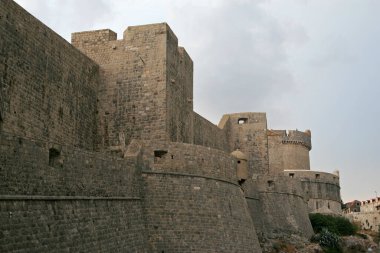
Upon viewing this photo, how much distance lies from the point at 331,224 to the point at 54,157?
26.2 metres

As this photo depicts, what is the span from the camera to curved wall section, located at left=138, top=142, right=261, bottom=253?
1443 cm

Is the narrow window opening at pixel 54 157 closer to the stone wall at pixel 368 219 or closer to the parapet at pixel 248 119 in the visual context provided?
the parapet at pixel 248 119

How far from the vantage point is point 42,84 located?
583 inches

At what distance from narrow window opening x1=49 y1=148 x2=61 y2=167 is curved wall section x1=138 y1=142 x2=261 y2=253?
4.53 metres

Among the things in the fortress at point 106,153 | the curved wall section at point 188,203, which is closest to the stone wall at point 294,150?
the fortress at point 106,153

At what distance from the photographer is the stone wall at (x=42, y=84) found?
13211 millimetres

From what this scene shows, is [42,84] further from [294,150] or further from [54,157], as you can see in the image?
[294,150]

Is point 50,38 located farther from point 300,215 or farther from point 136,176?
point 300,215

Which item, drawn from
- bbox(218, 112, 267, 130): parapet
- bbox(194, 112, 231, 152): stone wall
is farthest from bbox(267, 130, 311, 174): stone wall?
bbox(194, 112, 231, 152): stone wall

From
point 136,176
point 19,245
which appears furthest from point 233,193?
point 19,245

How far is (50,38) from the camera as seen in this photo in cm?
1555

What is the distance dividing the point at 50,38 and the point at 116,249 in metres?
7.45

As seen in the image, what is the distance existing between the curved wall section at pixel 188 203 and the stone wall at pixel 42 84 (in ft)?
10.5

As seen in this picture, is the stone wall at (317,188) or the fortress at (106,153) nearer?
the fortress at (106,153)
